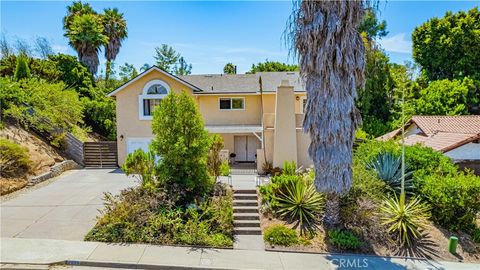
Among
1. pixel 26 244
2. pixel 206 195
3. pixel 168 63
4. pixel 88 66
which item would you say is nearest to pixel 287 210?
pixel 206 195

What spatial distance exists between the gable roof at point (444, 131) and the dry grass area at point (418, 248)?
24.7 ft

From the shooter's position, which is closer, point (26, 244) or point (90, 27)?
point (26, 244)

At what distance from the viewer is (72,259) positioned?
30.4 feet

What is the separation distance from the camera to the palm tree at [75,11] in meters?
33.9

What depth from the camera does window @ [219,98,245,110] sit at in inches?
944

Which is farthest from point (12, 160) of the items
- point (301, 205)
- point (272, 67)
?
point (272, 67)

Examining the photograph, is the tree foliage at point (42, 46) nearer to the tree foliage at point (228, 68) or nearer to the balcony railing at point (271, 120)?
the tree foliage at point (228, 68)

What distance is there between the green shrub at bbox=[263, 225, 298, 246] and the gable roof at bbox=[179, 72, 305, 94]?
45.1 ft

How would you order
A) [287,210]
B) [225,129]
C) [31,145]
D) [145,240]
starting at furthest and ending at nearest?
[225,129] < [31,145] < [287,210] < [145,240]

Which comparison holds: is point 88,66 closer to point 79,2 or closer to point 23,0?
point 79,2

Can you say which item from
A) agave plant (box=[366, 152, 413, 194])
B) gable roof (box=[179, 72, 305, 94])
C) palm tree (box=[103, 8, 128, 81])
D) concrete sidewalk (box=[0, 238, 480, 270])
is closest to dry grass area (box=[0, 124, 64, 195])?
concrete sidewalk (box=[0, 238, 480, 270])

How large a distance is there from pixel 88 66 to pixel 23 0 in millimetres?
21463

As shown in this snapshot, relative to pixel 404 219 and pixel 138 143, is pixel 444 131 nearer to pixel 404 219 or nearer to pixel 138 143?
pixel 404 219

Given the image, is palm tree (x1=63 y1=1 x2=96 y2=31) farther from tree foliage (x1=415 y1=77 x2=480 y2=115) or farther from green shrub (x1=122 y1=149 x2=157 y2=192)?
tree foliage (x1=415 y1=77 x2=480 y2=115)
